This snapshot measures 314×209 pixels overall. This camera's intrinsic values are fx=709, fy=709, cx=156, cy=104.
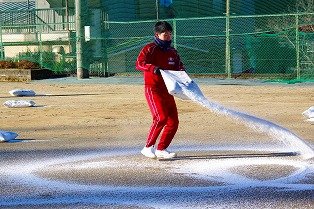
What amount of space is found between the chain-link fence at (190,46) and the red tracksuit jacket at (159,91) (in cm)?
1440

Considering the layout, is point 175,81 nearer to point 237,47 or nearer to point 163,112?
point 163,112

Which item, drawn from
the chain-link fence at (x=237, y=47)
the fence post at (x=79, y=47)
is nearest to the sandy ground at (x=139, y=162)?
the chain-link fence at (x=237, y=47)

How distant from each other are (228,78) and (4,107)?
10.6 metres

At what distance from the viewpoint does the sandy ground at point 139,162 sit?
6734mm

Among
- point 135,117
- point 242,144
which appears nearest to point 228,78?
point 135,117

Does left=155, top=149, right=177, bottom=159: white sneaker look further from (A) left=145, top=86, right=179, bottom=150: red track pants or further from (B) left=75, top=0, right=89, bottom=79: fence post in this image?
(B) left=75, top=0, right=89, bottom=79: fence post

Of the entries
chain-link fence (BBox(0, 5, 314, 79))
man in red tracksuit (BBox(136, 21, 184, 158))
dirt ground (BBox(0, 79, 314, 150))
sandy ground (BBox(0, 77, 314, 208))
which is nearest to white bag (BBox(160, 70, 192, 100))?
man in red tracksuit (BBox(136, 21, 184, 158))

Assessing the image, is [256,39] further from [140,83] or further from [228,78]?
[140,83]

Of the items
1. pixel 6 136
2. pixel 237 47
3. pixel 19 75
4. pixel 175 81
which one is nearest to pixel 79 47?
pixel 19 75

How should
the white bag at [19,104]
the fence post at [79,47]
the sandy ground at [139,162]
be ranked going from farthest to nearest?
1. the fence post at [79,47]
2. the white bag at [19,104]
3. the sandy ground at [139,162]

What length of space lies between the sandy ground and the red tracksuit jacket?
440mm

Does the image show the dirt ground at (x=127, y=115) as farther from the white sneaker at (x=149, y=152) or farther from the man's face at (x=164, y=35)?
the man's face at (x=164, y=35)

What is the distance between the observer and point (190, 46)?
1225 inches

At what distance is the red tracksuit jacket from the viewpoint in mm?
8828
